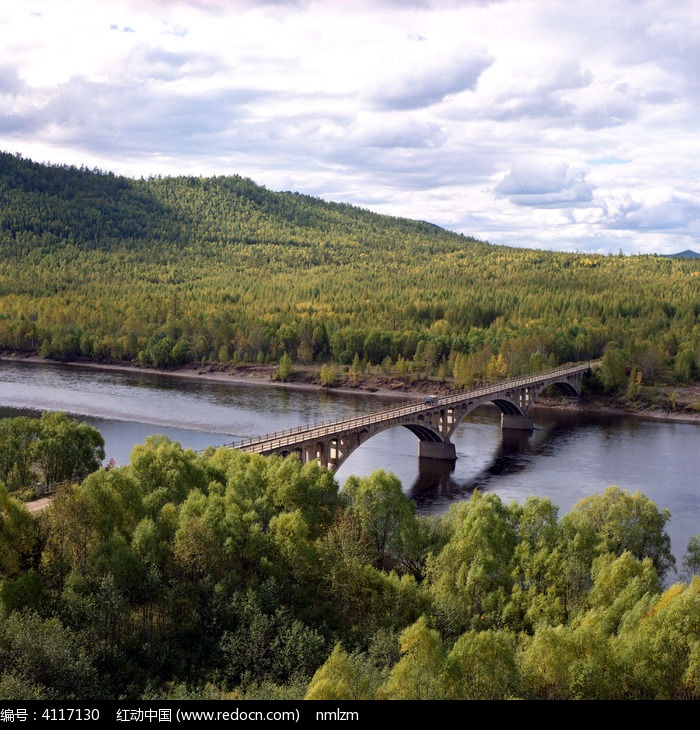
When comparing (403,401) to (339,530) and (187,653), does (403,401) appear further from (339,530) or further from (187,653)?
(187,653)

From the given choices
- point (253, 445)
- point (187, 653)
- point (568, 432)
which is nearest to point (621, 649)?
point (187, 653)

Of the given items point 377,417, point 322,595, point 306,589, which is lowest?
point 322,595

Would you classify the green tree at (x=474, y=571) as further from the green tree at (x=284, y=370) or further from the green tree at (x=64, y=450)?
the green tree at (x=284, y=370)

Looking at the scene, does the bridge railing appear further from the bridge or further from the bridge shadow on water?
the bridge shadow on water

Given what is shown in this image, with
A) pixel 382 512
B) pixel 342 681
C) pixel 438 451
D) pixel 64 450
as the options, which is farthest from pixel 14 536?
pixel 438 451

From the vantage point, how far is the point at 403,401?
151 metres

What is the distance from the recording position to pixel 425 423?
4082 inches

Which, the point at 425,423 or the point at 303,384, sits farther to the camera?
the point at 303,384

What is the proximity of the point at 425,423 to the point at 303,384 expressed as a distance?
2535 inches

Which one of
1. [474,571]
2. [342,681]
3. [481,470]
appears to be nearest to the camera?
[342,681]

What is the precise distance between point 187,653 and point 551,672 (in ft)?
51.6

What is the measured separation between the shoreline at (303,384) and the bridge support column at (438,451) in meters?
48.3

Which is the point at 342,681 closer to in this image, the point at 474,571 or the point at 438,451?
the point at 474,571

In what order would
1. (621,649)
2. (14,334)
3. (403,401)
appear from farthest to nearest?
1. (14,334)
2. (403,401)
3. (621,649)
